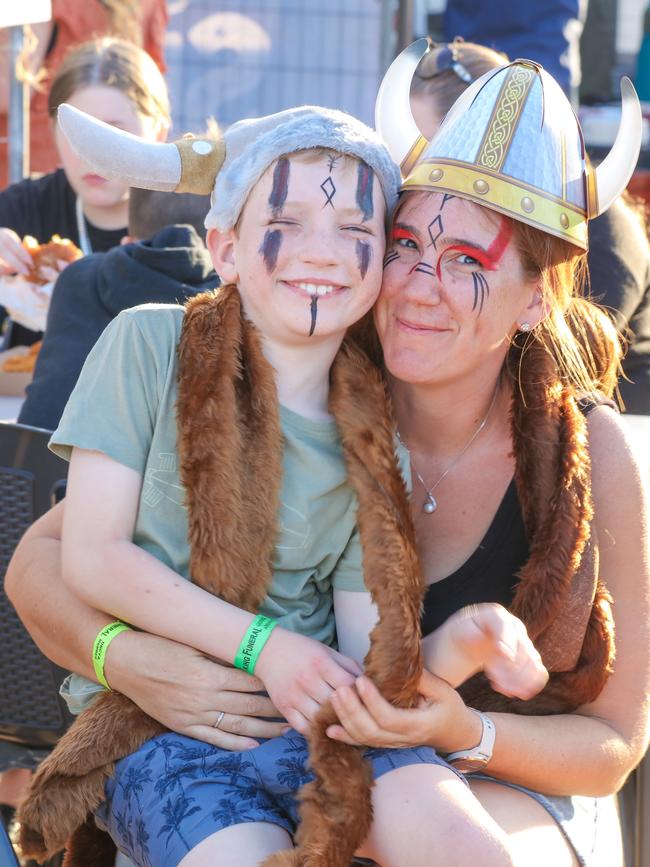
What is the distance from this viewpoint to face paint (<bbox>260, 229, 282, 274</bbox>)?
7.13 feet

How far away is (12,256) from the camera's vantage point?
3840 millimetres

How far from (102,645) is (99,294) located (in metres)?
1.29

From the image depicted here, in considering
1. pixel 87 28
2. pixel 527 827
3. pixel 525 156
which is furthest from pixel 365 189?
pixel 87 28

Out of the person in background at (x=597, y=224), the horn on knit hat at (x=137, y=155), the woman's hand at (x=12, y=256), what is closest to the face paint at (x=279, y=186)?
the horn on knit hat at (x=137, y=155)

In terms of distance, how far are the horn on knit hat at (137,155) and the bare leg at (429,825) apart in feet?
3.59

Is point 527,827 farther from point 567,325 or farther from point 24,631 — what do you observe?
point 24,631

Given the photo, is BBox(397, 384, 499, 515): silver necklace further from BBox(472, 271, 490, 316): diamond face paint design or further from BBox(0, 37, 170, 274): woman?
BBox(0, 37, 170, 274): woman

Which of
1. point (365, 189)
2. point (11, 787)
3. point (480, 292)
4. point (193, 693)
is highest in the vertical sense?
point (365, 189)

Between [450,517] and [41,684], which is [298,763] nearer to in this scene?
[450,517]

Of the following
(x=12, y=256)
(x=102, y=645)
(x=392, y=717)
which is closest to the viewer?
(x=392, y=717)

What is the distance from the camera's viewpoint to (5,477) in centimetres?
270

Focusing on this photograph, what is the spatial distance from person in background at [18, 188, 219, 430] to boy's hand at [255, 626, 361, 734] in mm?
1258

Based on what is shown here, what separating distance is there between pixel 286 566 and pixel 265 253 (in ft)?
1.80

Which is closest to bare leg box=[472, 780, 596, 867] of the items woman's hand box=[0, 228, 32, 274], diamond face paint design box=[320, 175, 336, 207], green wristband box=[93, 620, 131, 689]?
green wristband box=[93, 620, 131, 689]
